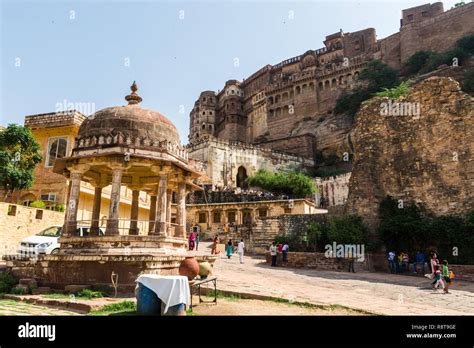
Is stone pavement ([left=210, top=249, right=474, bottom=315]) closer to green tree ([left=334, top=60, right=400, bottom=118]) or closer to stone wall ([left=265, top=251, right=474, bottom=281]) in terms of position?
stone wall ([left=265, top=251, right=474, bottom=281])

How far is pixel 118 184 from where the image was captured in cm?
1112

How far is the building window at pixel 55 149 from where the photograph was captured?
76.5 feet

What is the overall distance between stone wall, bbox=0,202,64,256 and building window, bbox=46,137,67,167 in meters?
5.04

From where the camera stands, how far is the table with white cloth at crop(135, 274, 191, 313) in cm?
670

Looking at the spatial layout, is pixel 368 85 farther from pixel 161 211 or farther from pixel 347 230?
pixel 161 211

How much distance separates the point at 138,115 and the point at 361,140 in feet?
48.9

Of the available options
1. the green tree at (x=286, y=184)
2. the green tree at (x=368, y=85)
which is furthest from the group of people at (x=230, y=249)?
the green tree at (x=368, y=85)

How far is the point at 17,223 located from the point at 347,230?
1698cm

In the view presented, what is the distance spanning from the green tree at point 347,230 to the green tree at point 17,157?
1792cm

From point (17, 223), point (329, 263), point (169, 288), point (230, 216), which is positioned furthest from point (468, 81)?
→ point (17, 223)

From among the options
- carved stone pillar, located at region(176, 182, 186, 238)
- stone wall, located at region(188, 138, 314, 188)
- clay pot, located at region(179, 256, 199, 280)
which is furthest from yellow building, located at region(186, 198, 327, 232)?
clay pot, located at region(179, 256, 199, 280)

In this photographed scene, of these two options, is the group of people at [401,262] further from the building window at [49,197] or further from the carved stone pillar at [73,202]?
the building window at [49,197]
